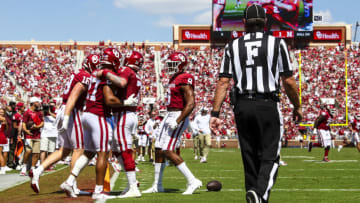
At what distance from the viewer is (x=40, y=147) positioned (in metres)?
13.5

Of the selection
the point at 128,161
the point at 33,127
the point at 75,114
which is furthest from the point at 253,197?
the point at 33,127

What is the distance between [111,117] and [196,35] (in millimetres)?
48538

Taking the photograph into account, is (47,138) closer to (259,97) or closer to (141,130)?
(141,130)

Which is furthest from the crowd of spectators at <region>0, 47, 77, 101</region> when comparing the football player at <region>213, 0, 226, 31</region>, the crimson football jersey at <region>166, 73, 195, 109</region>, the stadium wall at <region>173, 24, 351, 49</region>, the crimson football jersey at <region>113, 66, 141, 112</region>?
the crimson football jersey at <region>113, 66, 141, 112</region>

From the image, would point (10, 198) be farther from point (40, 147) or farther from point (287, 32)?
point (287, 32)

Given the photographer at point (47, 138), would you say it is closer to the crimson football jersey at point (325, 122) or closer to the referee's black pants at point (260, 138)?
the crimson football jersey at point (325, 122)

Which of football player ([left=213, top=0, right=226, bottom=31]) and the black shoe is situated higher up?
football player ([left=213, top=0, right=226, bottom=31])

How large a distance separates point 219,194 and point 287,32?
4352 cm

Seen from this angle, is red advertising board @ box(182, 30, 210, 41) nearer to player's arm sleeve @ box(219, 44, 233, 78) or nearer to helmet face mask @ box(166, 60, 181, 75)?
helmet face mask @ box(166, 60, 181, 75)

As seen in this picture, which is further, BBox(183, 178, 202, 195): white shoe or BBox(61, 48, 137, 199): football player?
BBox(183, 178, 202, 195): white shoe

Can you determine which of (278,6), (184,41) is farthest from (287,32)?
(184,41)

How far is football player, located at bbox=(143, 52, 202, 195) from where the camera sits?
26.6 ft

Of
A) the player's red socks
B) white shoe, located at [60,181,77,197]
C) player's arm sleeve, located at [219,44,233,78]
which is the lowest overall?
white shoe, located at [60,181,77,197]

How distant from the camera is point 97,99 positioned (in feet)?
24.7
